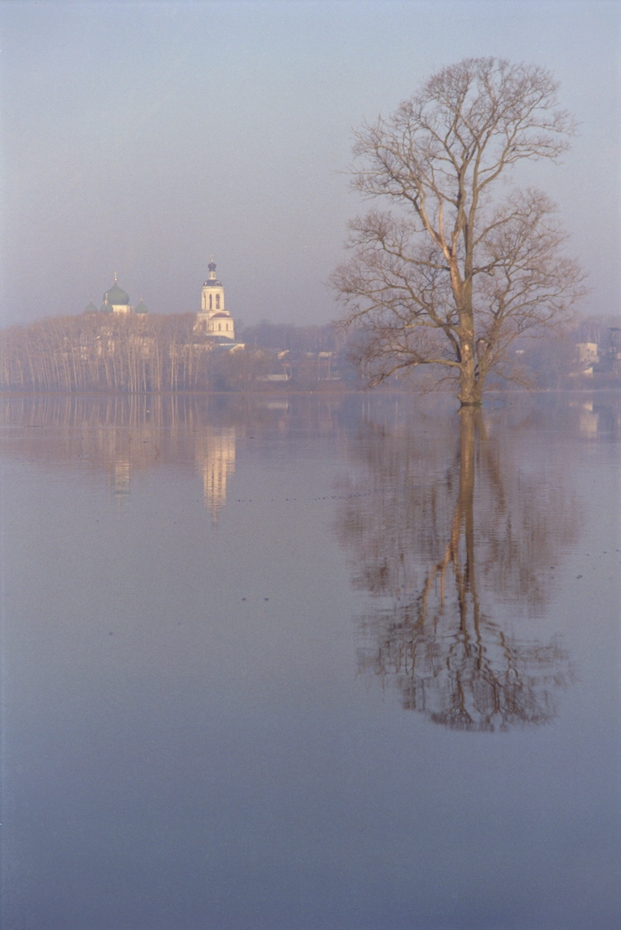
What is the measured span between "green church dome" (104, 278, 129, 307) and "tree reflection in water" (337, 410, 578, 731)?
5728 inches

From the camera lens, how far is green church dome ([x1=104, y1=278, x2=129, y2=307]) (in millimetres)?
153500

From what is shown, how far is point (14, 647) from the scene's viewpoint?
5273 mm

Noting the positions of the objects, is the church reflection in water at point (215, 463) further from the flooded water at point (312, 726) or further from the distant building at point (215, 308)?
the distant building at point (215, 308)

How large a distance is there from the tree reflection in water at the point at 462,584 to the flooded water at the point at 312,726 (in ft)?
0.08

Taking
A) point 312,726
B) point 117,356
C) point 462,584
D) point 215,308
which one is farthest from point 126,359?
point 312,726

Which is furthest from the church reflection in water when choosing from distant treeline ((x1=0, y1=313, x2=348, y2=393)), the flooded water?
distant treeline ((x1=0, y1=313, x2=348, y2=393))

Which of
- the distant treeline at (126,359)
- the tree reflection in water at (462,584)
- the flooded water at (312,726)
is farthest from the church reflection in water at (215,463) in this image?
the distant treeline at (126,359)

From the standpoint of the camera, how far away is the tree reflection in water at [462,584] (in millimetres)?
4438

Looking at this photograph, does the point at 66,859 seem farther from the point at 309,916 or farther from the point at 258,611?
the point at 258,611

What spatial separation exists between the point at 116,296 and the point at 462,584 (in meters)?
153

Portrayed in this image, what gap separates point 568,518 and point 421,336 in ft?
73.2

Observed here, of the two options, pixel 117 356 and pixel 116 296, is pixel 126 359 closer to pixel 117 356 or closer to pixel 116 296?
pixel 117 356

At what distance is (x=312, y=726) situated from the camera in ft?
13.4

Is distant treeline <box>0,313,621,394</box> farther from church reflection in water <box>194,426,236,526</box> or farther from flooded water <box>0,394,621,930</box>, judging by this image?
flooded water <box>0,394,621,930</box>
